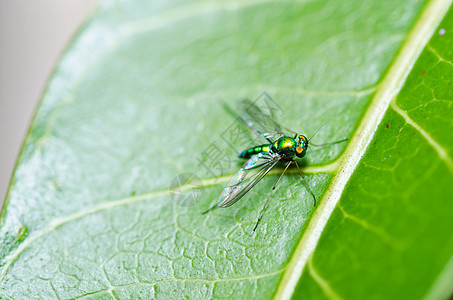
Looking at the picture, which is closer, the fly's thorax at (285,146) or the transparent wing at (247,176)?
the transparent wing at (247,176)

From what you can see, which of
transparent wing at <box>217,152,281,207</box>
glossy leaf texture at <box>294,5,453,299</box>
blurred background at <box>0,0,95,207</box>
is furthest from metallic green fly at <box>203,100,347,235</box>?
blurred background at <box>0,0,95,207</box>

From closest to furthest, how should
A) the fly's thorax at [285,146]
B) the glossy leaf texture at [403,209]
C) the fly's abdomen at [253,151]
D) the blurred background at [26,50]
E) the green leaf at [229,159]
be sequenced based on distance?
the glossy leaf texture at [403,209], the green leaf at [229,159], the fly's thorax at [285,146], the fly's abdomen at [253,151], the blurred background at [26,50]

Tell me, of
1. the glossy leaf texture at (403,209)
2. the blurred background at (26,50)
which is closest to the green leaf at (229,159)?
the glossy leaf texture at (403,209)

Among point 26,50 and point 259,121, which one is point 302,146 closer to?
point 259,121

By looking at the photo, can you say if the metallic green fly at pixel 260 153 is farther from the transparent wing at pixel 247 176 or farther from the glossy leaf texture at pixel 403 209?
the glossy leaf texture at pixel 403 209

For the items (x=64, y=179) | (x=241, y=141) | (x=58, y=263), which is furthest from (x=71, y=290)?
(x=241, y=141)

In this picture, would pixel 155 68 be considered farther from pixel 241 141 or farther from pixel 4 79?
pixel 4 79

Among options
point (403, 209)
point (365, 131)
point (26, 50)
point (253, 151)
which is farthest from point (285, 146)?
point (26, 50)
